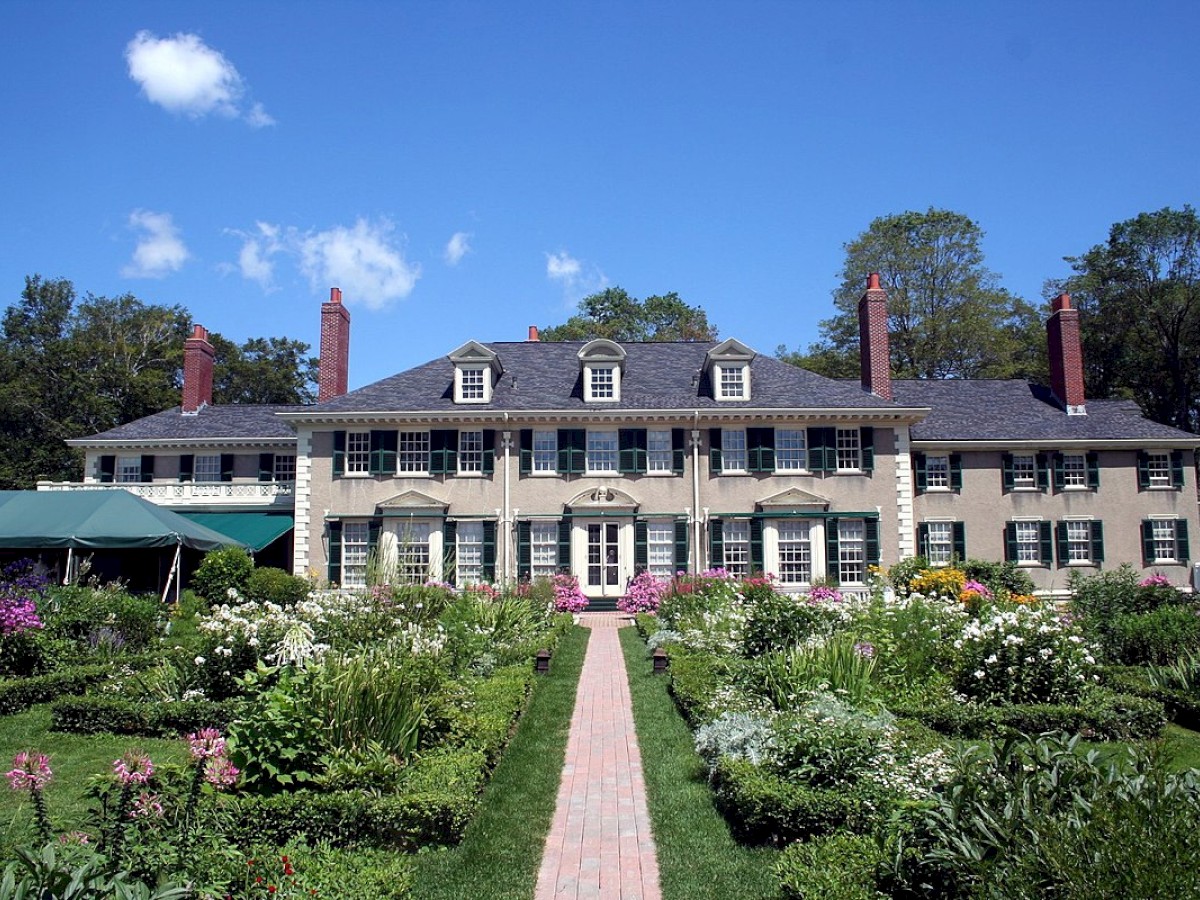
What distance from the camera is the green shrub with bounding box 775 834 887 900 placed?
4.79 meters

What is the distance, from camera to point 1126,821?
3.77 metres

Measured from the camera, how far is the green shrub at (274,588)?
21.8 m

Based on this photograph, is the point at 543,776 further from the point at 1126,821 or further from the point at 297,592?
the point at 297,592

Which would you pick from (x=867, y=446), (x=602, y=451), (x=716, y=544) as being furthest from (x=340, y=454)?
(x=867, y=446)

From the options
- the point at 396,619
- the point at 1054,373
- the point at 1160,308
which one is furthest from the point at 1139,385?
the point at 396,619

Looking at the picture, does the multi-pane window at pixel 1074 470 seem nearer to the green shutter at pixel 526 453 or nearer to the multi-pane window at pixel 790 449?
the multi-pane window at pixel 790 449

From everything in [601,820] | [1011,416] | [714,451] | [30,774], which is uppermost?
[1011,416]

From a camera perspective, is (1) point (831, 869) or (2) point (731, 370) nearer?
(1) point (831, 869)

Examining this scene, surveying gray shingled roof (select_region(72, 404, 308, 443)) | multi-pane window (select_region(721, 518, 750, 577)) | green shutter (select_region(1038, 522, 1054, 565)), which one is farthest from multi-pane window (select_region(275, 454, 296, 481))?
green shutter (select_region(1038, 522, 1054, 565))

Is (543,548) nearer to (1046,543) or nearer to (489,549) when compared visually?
(489,549)

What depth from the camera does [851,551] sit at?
25.6m

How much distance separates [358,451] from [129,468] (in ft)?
31.8

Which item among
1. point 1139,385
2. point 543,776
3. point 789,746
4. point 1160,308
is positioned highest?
point 1160,308

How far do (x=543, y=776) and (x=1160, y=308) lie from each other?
4334 cm
